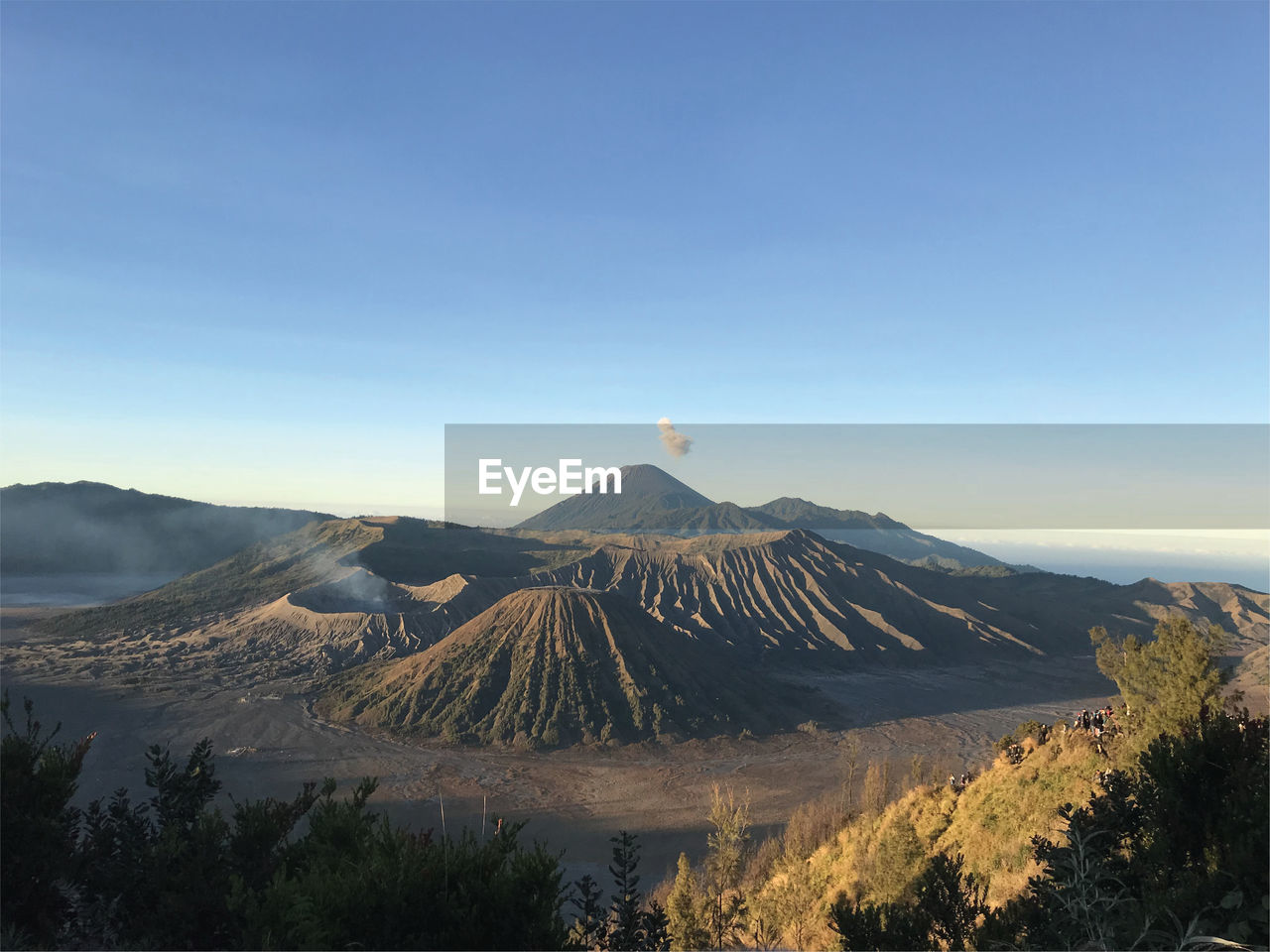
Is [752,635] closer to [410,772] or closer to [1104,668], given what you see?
[410,772]

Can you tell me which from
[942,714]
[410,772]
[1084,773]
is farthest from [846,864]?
[942,714]

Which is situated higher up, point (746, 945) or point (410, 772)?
point (746, 945)

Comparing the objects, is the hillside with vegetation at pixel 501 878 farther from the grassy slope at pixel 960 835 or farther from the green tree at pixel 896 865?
the grassy slope at pixel 960 835

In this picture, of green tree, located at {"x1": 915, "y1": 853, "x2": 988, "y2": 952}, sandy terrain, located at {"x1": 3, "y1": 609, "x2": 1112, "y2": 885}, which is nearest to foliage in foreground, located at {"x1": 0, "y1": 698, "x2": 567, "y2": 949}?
green tree, located at {"x1": 915, "y1": 853, "x2": 988, "y2": 952}

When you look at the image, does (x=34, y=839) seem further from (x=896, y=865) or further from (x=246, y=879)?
(x=896, y=865)

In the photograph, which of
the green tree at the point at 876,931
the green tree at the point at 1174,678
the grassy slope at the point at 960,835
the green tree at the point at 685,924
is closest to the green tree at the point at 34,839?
the green tree at the point at 876,931

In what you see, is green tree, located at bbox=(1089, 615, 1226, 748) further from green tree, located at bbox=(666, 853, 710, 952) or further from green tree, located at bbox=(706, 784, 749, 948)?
green tree, located at bbox=(666, 853, 710, 952)
